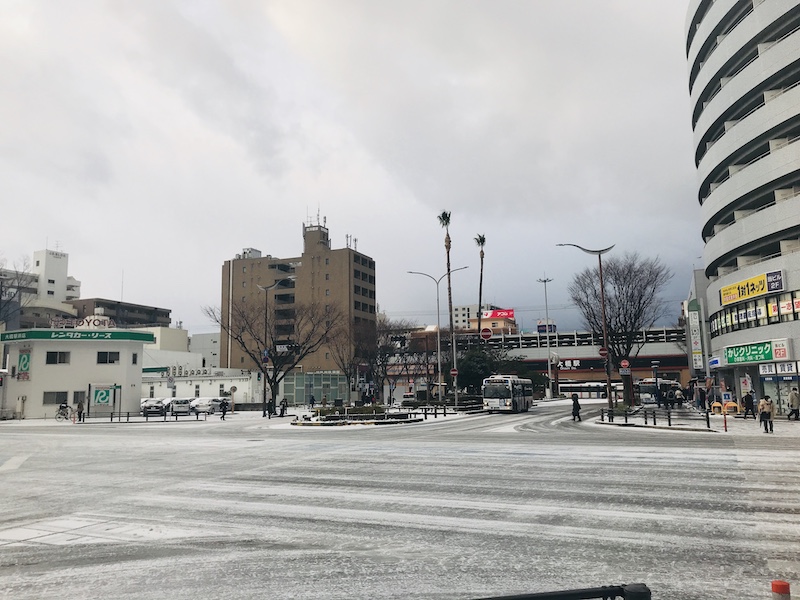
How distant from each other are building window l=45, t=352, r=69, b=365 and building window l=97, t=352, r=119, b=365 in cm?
256

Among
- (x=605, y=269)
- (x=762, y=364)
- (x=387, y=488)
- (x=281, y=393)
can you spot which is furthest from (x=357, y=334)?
(x=387, y=488)

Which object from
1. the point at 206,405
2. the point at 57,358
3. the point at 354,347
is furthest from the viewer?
the point at 354,347

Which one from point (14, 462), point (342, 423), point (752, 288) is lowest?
point (342, 423)

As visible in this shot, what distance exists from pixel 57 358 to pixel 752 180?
56.1m

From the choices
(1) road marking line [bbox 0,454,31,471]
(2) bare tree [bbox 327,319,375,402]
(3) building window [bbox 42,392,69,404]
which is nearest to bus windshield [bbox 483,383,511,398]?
(2) bare tree [bbox 327,319,375,402]

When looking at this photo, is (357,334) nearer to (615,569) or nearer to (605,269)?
(605,269)

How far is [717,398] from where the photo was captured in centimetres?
4919

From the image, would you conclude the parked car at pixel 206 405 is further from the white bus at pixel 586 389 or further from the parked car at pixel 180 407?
the white bus at pixel 586 389

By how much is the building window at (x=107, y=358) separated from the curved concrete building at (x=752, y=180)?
50.1 meters

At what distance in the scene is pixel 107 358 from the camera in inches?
2019

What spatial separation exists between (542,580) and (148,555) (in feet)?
15.0

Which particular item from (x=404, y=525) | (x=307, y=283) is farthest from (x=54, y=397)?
(x=307, y=283)

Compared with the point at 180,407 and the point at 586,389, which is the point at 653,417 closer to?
the point at 180,407

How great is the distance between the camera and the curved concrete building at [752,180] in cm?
3366
